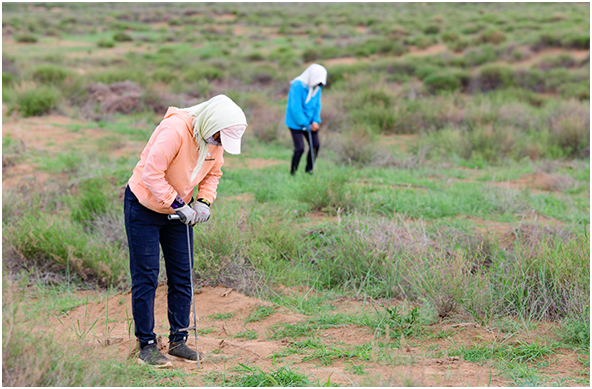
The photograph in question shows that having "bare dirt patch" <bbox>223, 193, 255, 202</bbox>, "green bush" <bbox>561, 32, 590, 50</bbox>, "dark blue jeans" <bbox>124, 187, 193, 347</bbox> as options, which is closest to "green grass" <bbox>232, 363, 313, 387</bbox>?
"dark blue jeans" <bbox>124, 187, 193, 347</bbox>

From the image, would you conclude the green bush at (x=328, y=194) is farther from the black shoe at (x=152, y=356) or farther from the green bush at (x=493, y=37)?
the green bush at (x=493, y=37)

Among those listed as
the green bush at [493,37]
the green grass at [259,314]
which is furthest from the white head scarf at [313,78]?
the green bush at [493,37]

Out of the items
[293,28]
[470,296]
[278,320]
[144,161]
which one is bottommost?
[278,320]

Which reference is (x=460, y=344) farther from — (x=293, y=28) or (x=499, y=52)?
(x=293, y=28)

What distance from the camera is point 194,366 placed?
353 centimetres

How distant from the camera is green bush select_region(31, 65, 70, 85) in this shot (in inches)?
594

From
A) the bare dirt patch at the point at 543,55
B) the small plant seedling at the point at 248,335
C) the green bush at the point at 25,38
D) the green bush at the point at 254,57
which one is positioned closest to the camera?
the small plant seedling at the point at 248,335

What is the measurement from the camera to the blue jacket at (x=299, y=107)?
7.39 meters

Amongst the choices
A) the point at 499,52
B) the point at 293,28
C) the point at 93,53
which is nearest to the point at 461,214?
the point at 499,52

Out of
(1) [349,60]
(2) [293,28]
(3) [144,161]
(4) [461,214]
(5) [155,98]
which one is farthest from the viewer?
(2) [293,28]

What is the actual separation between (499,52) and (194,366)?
22.6 metres

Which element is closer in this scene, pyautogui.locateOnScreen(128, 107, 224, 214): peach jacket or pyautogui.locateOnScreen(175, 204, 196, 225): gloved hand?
pyautogui.locateOnScreen(128, 107, 224, 214): peach jacket

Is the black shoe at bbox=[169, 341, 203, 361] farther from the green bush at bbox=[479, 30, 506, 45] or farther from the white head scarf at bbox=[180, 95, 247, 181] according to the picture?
the green bush at bbox=[479, 30, 506, 45]

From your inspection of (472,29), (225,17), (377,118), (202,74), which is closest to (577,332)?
(377,118)
